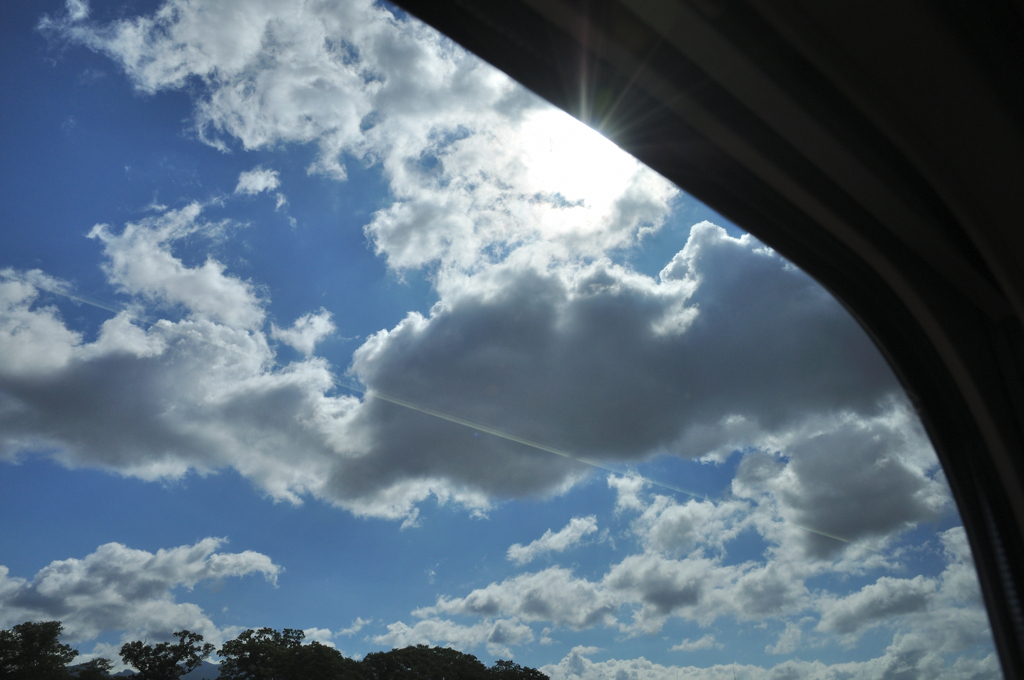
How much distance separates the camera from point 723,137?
373cm

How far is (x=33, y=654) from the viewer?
157ft

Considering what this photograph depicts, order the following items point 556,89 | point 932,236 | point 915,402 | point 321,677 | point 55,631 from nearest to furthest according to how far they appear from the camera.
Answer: point 556,89, point 932,236, point 915,402, point 55,631, point 321,677

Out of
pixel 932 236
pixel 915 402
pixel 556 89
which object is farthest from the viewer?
pixel 915 402

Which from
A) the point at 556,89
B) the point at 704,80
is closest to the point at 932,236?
the point at 704,80

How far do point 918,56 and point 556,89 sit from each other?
2259 mm

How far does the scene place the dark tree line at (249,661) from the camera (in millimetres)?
47906

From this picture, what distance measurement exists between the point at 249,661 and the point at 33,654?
17.4m

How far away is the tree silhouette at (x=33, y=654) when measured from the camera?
47.3m

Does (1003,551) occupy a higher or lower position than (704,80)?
lower

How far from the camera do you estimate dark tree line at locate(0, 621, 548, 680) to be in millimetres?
47906

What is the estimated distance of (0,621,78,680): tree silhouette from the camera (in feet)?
155

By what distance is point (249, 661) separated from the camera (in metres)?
54.8

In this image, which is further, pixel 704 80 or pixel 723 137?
pixel 723 137

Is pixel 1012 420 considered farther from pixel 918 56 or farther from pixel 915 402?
pixel 918 56
